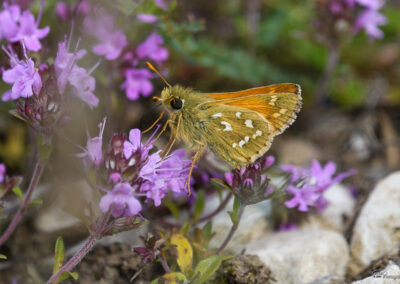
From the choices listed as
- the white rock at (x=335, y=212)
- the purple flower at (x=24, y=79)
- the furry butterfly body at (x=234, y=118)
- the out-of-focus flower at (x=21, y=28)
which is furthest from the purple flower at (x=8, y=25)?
the white rock at (x=335, y=212)

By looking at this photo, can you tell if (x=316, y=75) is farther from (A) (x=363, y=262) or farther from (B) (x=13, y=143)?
(B) (x=13, y=143)

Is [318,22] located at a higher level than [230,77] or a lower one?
higher

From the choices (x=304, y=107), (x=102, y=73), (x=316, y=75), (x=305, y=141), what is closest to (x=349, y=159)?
(x=305, y=141)

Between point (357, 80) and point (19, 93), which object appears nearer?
point (19, 93)

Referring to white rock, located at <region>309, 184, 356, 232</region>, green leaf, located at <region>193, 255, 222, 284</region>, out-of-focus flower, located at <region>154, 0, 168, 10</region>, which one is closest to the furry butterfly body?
green leaf, located at <region>193, 255, 222, 284</region>

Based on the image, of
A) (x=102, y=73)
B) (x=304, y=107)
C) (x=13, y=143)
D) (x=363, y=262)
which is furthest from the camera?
(x=304, y=107)

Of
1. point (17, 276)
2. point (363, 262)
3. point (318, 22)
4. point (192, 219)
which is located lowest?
point (17, 276)

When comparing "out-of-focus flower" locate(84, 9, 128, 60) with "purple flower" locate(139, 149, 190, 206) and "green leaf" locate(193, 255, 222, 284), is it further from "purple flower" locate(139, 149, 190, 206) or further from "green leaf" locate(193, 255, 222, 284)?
"green leaf" locate(193, 255, 222, 284)
